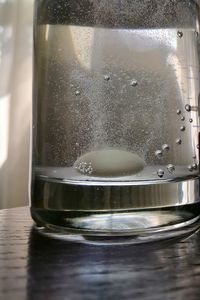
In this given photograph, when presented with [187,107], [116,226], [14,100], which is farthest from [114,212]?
[14,100]

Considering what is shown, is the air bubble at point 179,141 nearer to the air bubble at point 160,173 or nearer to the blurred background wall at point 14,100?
the air bubble at point 160,173

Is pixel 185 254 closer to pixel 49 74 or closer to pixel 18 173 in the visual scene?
pixel 49 74

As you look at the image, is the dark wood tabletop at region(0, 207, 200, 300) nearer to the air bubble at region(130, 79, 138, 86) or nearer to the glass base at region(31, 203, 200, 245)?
the glass base at region(31, 203, 200, 245)

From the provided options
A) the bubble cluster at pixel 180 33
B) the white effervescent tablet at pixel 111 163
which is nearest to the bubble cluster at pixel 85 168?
the white effervescent tablet at pixel 111 163

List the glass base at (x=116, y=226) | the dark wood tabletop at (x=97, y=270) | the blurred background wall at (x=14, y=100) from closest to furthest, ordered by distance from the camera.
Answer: the dark wood tabletop at (x=97, y=270)
the glass base at (x=116, y=226)
the blurred background wall at (x=14, y=100)

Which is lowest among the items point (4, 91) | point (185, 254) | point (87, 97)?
point (185, 254)

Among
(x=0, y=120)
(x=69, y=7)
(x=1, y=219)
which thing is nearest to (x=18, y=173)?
(x=0, y=120)

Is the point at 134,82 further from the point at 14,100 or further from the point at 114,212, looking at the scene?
the point at 14,100

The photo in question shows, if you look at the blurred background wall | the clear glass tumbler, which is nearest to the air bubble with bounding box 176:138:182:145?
the clear glass tumbler
